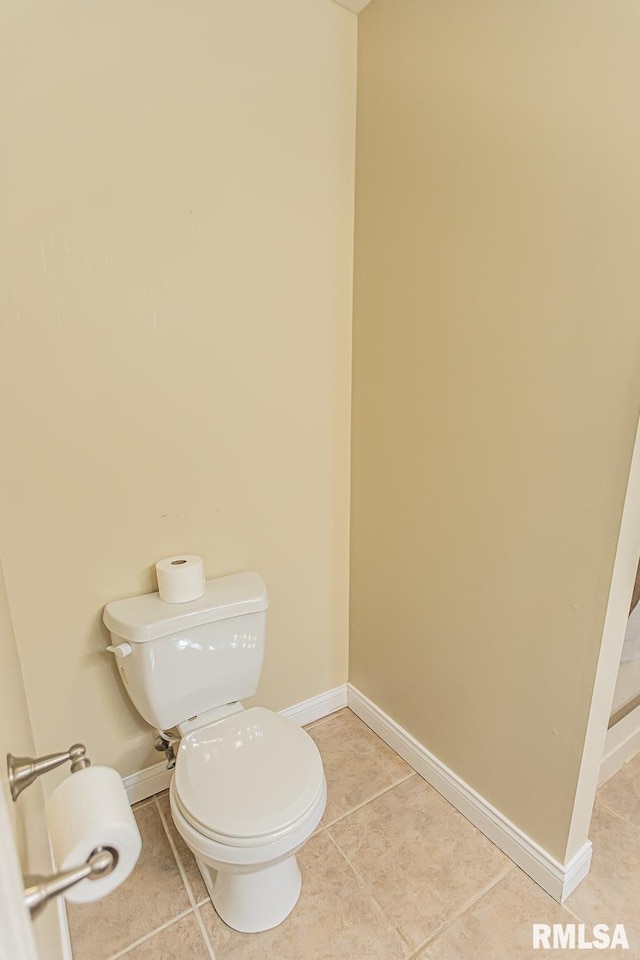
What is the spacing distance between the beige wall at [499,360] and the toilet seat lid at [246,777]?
538mm

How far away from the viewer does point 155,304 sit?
1.35m

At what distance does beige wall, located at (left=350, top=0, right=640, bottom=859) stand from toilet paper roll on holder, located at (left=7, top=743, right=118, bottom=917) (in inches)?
41.0

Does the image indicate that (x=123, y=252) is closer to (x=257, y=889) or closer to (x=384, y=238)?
(x=384, y=238)

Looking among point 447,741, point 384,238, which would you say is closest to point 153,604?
point 447,741

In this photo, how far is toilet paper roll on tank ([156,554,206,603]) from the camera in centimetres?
139

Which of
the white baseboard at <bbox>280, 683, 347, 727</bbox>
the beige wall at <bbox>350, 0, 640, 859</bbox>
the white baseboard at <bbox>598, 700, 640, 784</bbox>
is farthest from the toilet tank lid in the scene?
the white baseboard at <bbox>598, 700, 640, 784</bbox>

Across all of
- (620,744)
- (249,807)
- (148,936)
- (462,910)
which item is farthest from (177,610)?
(620,744)

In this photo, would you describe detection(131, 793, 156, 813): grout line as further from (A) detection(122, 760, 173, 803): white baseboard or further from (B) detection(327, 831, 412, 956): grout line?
(B) detection(327, 831, 412, 956): grout line

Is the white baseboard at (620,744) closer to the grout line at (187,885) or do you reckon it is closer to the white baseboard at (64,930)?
the grout line at (187,885)

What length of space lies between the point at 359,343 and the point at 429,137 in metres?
0.60

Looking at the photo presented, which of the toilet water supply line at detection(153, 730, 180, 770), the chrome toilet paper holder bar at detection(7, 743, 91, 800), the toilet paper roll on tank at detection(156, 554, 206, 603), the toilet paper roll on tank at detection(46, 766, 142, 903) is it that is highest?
the chrome toilet paper holder bar at detection(7, 743, 91, 800)

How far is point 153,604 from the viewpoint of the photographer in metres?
1.40

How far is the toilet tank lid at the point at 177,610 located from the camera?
4.31 feet

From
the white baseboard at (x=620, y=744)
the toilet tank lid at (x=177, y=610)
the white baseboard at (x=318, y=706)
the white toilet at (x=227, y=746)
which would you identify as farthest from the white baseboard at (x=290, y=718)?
the white baseboard at (x=620, y=744)
